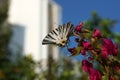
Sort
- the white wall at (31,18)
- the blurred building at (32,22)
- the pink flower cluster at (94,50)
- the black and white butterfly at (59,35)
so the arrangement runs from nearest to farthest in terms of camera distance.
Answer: the black and white butterfly at (59,35), the pink flower cluster at (94,50), the blurred building at (32,22), the white wall at (31,18)

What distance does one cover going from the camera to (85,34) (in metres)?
2.61

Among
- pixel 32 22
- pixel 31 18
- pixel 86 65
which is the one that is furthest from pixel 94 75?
pixel 31 18

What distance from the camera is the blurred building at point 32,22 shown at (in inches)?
1278

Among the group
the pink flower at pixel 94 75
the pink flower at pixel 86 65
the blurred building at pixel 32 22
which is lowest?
the pink flower at pixel 94 75

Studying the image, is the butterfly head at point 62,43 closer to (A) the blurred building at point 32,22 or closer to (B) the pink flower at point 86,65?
(B) the pink flower at point 86,65

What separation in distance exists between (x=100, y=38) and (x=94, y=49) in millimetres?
58

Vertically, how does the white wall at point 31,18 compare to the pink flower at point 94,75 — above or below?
above

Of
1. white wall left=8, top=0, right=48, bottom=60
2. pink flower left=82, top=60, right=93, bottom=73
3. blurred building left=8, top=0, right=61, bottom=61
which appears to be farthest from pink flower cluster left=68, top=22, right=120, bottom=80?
white wall left=8, top=0, right=48, bottom=60

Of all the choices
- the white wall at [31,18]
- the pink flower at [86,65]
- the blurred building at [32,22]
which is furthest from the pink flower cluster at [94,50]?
the white wall at [31,18]

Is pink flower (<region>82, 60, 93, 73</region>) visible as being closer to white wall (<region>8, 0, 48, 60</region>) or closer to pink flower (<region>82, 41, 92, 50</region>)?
pink flower (<region>82, 41, 92, 50</region>)

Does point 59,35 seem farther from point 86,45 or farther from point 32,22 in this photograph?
point 32,22

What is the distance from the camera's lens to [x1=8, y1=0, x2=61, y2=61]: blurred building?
32469mm

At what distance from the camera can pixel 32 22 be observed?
3344 centimetres

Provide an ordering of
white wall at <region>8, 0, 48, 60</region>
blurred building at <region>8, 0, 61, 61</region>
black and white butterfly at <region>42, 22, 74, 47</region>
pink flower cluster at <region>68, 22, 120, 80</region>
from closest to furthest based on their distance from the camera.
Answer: black and white butterfly at <region>42, 22, 74, 47</region>
pink flower cluster at <region>68, 22, 120, 80</region>
blurred building at <region>8, 0, 61, 61</region>
white wall at <region>8, 0, 48, 60</region>
